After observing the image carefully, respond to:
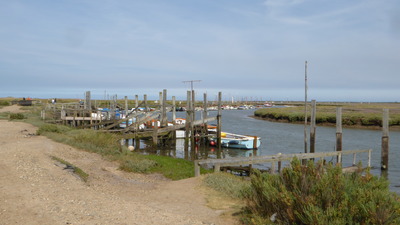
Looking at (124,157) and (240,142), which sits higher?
(124,157)

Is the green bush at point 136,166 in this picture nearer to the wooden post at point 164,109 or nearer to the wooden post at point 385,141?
the wooden post at point 164,109

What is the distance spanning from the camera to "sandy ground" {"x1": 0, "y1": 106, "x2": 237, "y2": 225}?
723 cm

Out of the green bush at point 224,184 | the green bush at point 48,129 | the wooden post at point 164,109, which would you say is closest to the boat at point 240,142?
the wooden post at point 164,109

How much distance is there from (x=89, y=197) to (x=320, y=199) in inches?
222

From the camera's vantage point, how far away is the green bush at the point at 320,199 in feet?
18.4

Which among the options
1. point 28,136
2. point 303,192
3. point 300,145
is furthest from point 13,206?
point 300,145

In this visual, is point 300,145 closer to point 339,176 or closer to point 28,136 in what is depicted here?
point 28,136

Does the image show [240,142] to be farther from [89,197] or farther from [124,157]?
[89,197]

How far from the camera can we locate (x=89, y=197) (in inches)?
349

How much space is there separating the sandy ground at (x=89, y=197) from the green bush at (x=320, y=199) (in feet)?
3.65

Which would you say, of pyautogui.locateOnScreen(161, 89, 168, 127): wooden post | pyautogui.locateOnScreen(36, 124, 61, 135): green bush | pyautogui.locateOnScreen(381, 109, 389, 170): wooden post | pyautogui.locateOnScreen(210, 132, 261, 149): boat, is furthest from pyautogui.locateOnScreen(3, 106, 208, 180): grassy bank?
pyautogui.locateOnScreen(210, 132, 261, 149): boat

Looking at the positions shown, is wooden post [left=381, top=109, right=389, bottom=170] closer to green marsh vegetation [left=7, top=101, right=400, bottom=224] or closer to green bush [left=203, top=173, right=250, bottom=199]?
green bush [left=203, top=173, right=250, bottom=199]

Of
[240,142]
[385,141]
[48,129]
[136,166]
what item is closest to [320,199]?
[136,166]

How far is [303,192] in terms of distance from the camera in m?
6.76
